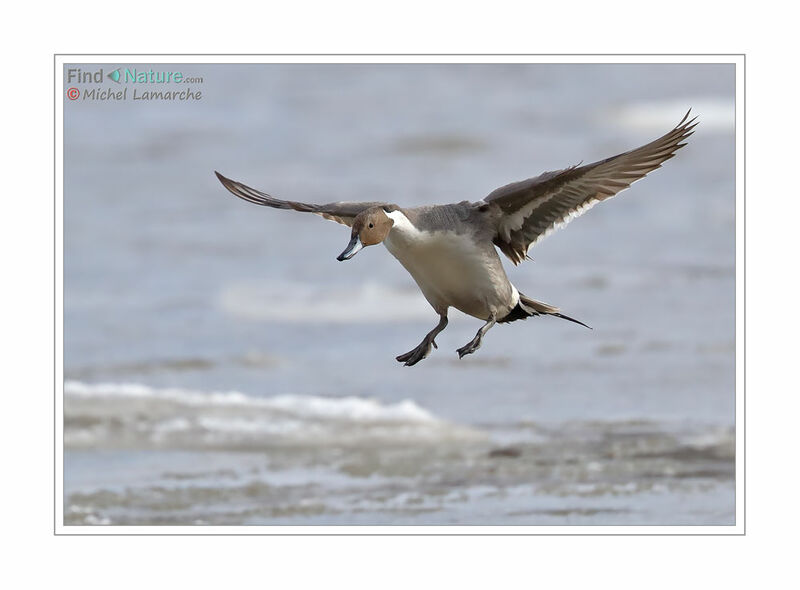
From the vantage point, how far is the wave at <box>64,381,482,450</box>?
Answer: 1302 centimetres

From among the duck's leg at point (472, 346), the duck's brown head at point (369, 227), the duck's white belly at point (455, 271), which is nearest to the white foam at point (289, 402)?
the duck's white belly at point (455, 271)

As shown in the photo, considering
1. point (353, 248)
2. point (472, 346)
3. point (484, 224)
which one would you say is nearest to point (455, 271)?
point (484, 224)

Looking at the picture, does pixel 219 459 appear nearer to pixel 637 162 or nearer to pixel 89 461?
pixel 89 461

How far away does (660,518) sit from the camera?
35.3 feet

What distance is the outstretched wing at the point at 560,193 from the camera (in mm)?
6949

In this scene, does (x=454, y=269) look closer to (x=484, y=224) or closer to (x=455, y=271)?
(x=455, y=271)

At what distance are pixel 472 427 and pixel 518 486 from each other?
1.86 metres

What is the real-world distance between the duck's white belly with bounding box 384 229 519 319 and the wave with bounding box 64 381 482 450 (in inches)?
230

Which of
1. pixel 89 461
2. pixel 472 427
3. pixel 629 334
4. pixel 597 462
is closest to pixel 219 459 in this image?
pixel 89 461

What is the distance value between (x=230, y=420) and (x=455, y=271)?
22.8 feet

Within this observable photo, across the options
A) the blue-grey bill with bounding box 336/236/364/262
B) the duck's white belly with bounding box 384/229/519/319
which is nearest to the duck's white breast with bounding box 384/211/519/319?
the duck's white belly with bounding box 384/229/519/319

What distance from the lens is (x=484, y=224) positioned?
738 centimetres

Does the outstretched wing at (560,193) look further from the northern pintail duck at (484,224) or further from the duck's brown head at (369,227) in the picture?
the duck's brown head at (369,227)
